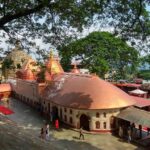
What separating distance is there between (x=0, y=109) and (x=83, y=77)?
796 centimetres

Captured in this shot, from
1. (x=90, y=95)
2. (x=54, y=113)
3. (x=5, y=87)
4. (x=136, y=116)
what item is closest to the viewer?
(x=136, y=116)

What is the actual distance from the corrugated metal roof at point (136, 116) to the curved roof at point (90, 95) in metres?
0.62

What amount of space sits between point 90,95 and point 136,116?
4543 millimetres

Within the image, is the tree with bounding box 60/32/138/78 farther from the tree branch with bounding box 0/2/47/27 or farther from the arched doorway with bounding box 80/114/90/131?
the tree branch with bounding box 0/2/47/27

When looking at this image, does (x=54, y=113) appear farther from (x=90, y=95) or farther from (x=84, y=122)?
(x=90, y=95)

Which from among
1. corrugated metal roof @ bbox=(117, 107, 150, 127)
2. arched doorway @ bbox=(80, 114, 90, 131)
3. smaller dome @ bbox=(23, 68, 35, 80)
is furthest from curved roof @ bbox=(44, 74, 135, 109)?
smaller dome @ bbox=(23, 68, 35, 80)

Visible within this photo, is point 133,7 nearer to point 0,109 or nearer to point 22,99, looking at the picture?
point 0,109

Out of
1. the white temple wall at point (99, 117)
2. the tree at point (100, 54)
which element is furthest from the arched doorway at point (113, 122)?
the tree at point (100, 54)

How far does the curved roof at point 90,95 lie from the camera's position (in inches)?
991

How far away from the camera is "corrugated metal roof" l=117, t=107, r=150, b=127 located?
21.8m

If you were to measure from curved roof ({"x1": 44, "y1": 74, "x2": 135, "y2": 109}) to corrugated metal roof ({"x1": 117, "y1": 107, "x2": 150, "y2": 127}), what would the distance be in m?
0.62

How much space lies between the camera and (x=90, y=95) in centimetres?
2603

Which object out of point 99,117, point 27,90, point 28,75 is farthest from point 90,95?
point 28,75

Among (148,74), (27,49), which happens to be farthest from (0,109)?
(148,74)
